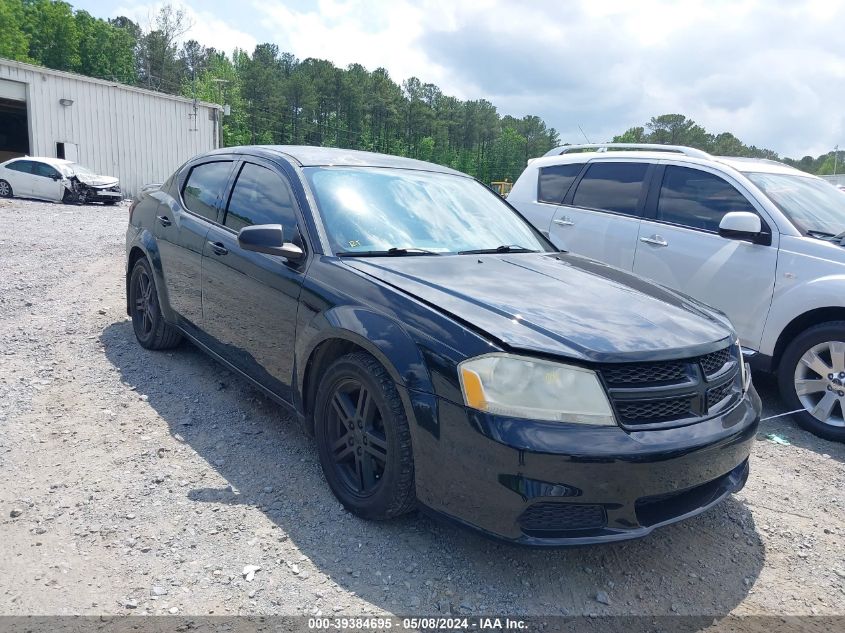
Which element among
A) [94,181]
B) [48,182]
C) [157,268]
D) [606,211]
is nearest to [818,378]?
[606,211]

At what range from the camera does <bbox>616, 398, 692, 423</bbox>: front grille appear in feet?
7.94

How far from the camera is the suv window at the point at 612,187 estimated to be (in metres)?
5.77

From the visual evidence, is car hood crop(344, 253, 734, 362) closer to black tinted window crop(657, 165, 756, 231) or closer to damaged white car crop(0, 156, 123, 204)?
black tinted window crop(657, 165, 756, 231)

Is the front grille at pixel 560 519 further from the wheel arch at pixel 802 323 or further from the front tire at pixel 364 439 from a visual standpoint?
the wheel arch at pixel 802 323

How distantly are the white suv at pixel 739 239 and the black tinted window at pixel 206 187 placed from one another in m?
2.28

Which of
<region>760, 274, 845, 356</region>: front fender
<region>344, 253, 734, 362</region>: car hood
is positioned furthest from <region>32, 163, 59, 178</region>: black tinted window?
<region>760, 274, 845, 356</region>: front fender

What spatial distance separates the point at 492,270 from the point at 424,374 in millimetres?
909

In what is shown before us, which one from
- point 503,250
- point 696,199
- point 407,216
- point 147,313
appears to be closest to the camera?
point 407,216

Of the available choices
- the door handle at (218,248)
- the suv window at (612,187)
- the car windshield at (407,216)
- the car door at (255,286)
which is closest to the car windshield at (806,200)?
the suv window at (612,187)

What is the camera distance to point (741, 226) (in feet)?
15.2

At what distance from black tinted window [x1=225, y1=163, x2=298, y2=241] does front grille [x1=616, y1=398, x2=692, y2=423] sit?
1.94 meters

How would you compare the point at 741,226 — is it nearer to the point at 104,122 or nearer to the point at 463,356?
the point at 463,356

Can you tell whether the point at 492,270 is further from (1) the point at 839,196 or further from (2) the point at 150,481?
(1) the point at 839,196

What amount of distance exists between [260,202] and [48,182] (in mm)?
20025
